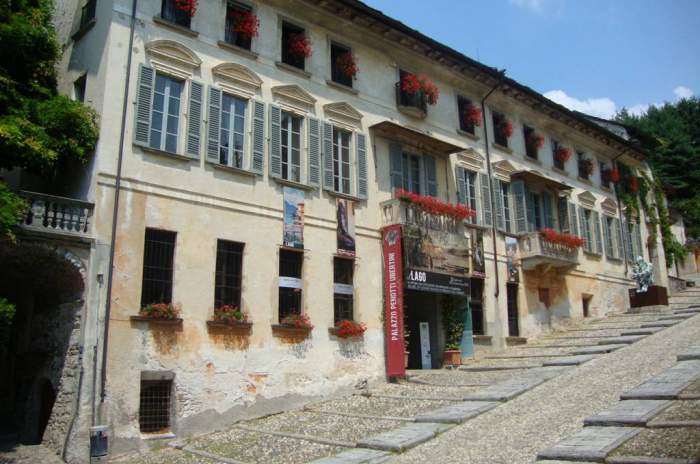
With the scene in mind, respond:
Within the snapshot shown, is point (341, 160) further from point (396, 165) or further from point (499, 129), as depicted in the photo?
point (499, 129)

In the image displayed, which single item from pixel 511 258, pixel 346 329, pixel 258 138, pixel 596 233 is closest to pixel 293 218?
pixel 258 138

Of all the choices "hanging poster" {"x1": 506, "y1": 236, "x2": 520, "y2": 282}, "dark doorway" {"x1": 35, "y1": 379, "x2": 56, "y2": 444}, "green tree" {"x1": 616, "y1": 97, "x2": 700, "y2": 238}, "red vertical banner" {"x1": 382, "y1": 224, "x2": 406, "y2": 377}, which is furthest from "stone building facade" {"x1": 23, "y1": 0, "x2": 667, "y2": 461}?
"green tree" {"x1": 616, "y1": 97, "x2": 700, "y2": 238}

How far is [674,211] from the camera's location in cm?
4272

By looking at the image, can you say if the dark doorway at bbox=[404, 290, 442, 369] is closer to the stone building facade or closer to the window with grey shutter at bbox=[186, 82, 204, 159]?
the stone building facade

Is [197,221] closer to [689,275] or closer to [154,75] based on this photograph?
[154,75]

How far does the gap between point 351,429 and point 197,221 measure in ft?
19.1

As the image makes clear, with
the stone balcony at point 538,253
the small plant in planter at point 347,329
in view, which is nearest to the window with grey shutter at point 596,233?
the stone balcony at point 538,253

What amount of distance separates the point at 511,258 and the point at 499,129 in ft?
17.0

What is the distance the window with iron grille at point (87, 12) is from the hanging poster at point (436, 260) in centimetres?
978

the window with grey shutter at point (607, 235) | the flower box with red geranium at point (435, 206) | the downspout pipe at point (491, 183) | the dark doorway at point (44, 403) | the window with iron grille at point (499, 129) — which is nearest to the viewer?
the dark doorway at point (44, 403)

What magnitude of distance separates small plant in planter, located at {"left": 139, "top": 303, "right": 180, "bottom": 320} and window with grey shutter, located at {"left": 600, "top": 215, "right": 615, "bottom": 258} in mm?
21523

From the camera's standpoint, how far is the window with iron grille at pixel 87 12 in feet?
49.5

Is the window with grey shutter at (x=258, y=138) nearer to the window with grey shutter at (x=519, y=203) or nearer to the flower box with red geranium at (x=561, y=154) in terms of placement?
the window with grey shutter at (x=519, y=203)

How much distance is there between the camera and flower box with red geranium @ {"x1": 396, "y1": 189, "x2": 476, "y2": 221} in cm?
1845
